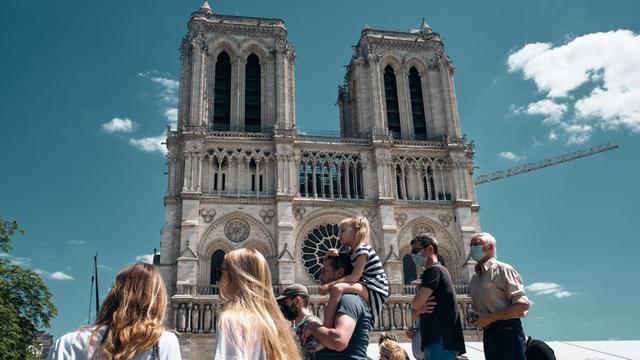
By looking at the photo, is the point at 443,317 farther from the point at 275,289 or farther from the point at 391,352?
the point at 275,289

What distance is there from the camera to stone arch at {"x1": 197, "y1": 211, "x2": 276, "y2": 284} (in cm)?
3142

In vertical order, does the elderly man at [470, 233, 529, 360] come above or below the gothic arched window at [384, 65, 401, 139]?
below

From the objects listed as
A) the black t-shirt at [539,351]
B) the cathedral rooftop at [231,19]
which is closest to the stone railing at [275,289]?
the cathedral rooftop at [231,19]

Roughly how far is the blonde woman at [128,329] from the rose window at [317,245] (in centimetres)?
2929

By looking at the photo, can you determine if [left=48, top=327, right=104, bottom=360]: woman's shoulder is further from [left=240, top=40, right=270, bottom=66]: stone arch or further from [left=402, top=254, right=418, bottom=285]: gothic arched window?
[left=240, top=40, right=270, bottom=66]: stone arch

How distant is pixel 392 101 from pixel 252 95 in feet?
34.0

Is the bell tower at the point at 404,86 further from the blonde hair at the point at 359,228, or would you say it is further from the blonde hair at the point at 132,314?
the blonde hair at the point at 132,314

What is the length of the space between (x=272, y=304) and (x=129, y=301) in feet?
3.34

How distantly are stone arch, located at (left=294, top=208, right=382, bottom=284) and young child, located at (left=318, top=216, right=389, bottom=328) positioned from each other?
2695 centimetres

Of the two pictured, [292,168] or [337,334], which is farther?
[292,168]

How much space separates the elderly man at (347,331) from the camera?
4.55 metres

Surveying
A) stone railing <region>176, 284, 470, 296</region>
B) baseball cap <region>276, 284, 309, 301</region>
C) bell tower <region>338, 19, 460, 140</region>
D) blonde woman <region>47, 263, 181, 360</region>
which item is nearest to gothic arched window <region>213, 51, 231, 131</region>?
bell tower <region>338, 19, 460, 140</region>

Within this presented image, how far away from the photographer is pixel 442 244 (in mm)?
34562

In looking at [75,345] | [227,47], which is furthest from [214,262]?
[75,345]
